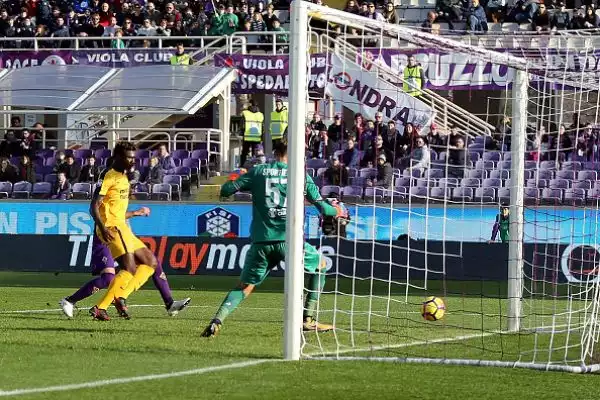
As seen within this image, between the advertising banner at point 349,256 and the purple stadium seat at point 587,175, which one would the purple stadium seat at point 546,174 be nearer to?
the purple stadium seat at point 587,175

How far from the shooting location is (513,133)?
1454 cm

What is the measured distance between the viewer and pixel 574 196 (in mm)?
24953

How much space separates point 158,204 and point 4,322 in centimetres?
1415

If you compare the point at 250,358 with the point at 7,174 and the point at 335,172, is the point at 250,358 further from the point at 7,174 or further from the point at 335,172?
the point at 7,174

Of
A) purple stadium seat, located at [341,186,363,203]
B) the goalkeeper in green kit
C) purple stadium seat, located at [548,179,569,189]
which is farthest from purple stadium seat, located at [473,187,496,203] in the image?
the goalkeeper in green kit

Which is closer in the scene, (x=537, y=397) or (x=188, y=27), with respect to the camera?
(x=537, y=397)

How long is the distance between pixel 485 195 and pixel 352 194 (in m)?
3.09

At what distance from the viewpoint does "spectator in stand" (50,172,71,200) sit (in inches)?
1179

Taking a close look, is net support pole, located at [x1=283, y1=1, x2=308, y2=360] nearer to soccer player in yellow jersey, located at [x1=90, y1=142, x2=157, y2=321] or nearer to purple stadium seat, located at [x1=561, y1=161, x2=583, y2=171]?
soccer player in yellow jersey, located at [x1=90, y1=142, x2=157, y2=321]

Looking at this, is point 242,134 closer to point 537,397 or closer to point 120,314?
point 120,314

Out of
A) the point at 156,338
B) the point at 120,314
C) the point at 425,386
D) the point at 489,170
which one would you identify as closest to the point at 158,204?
the point at 489,170

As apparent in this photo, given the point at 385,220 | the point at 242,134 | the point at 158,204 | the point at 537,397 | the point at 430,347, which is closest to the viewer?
the point at 537,397

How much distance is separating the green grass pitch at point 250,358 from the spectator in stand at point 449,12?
17540 millimetres

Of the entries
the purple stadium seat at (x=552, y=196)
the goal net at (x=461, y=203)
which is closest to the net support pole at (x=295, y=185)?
the goal net at (x=461, y=203)
